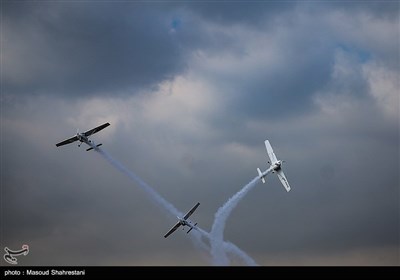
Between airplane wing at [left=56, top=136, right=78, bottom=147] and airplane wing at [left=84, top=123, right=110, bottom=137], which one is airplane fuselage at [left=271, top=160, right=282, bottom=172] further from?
airplane wing at [left=56, top=136, right=78, bottom=147]

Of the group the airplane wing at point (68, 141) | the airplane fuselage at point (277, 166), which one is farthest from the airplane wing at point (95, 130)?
the airplane fuselage at point (277, 166)

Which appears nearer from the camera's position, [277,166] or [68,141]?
[68,141]

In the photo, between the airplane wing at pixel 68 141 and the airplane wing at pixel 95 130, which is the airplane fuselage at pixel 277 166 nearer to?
the airplane wing at pixel 95 130

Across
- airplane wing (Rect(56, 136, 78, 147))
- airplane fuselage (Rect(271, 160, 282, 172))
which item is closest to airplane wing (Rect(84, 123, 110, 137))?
airplane wing (Rect(56, 136, 78, 147))

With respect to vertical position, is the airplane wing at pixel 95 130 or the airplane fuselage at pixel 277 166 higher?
the airplane wing at pixel 95 130

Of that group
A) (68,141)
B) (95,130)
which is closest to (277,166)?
(95,130)

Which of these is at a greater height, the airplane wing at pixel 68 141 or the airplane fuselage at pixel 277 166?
the airplane wing at pixel 68 141

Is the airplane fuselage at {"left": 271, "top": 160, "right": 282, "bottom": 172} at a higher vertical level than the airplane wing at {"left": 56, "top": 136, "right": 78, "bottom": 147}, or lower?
lower

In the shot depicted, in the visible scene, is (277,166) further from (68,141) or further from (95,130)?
(68,141)

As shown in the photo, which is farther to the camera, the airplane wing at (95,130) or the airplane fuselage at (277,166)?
the airplane fuselage at (277,166)

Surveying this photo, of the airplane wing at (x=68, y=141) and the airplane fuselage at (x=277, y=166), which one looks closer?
the airplane wing at (x=68, y=141)
